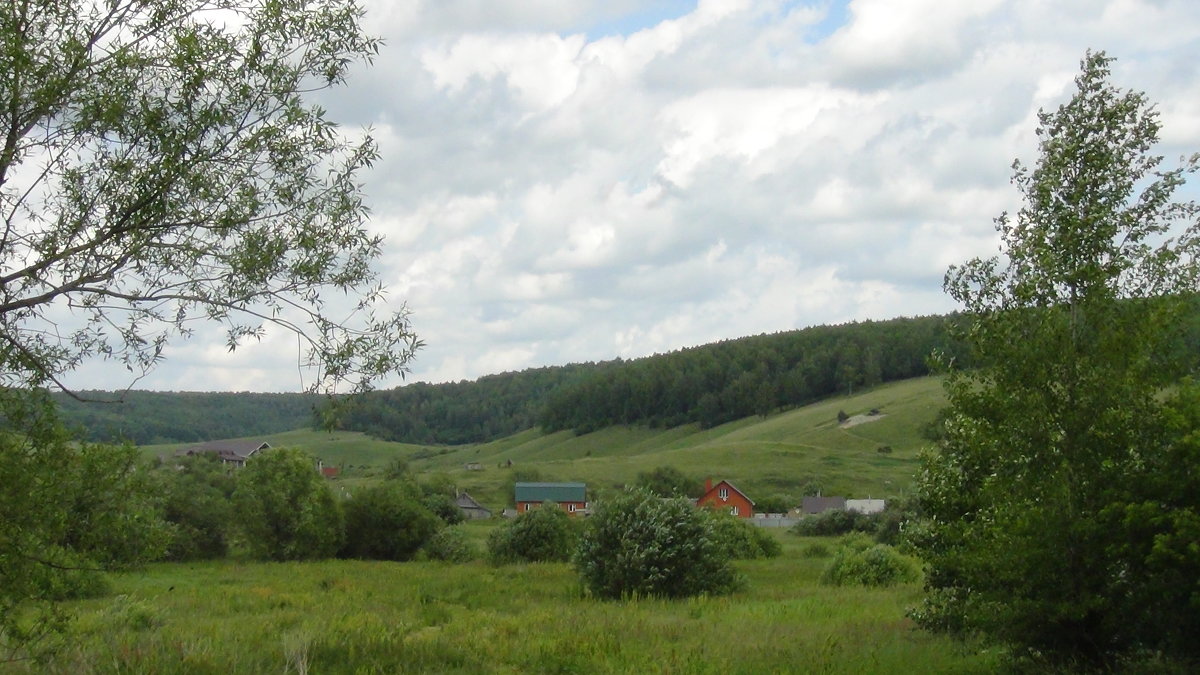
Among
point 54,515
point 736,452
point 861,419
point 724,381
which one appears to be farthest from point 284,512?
point 724,381

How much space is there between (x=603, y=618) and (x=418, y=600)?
771cm

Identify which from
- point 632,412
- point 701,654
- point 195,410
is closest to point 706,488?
point 632,412

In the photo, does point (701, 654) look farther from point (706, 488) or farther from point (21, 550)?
point (706, 488)

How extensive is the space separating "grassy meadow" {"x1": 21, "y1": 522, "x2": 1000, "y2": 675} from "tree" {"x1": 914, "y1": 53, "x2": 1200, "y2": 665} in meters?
2.42

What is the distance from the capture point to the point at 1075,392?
42.1 feet

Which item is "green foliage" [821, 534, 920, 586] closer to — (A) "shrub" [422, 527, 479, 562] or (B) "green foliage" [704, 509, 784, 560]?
(B) "green foliage" [704, 509, 784, 560]

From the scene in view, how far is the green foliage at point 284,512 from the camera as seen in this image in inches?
2048

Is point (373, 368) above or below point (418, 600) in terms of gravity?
above

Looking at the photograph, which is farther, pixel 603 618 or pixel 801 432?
pixel 801 432

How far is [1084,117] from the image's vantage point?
43.4 feet

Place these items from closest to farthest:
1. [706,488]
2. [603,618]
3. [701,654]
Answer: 1. [701,654]
2. [603,618]
3. [706,488]

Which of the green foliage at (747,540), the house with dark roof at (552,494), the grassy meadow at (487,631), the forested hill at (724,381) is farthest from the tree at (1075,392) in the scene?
the forested hill at (724,381)

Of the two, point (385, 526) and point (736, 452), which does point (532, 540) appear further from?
point (736, 452)

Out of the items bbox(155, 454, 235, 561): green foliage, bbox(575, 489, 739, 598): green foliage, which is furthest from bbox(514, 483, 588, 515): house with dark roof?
bbox(575, 489, 739, 598): green foliage
